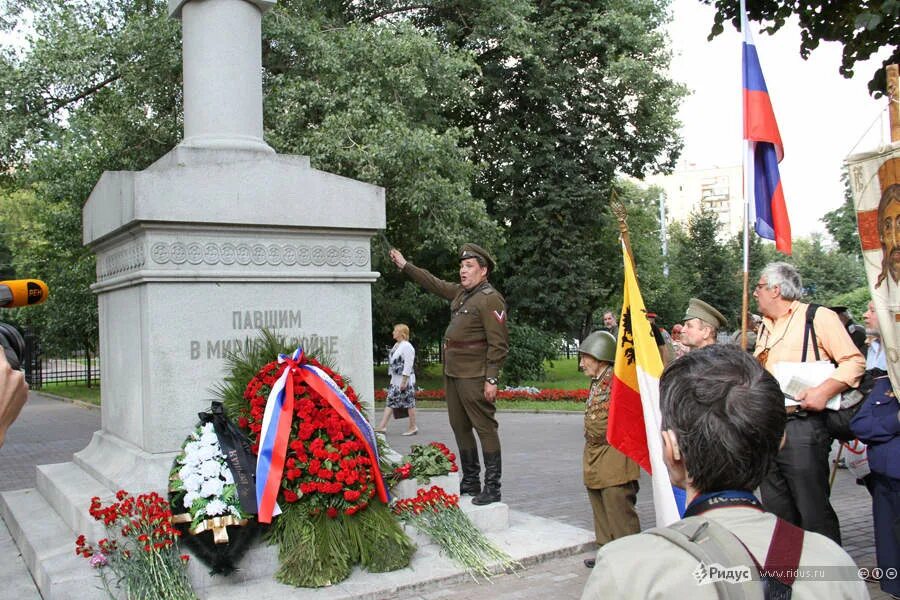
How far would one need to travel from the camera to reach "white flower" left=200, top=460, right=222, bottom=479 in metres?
4.75

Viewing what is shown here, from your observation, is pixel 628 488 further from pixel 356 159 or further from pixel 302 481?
pixel 356 159

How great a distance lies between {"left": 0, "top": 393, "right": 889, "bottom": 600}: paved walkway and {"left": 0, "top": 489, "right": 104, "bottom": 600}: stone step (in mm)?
168

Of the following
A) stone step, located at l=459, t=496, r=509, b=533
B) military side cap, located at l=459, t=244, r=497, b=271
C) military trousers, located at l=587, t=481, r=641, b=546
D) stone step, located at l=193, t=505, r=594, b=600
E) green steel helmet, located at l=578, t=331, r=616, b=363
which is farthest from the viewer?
military side cap, located at l=459, t=244, r=497, b=271

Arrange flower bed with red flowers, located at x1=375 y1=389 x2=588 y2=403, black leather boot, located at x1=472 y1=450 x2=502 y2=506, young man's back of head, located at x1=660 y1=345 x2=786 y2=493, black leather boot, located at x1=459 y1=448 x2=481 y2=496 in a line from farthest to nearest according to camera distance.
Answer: flower bed with red flowers, located at x1=375 y1=389 x2=588 y2=403 → black leather boot, located at x1=459 y1=448 x2=481 y2=496 → black leather boot, located at x1=472 y1=450 x2=502 y2=506 → young man's back of head, located at x1=660 y1=345 x2=786 y2=493

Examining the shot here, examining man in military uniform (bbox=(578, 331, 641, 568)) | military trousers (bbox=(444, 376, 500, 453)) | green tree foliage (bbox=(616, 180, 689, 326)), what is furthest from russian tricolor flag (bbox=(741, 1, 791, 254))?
green tree foliage (bbox=(616, 180, 689, 326))

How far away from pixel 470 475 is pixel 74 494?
2.84 meters

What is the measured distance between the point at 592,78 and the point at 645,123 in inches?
101

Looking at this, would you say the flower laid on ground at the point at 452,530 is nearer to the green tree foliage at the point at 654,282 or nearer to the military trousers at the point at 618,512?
the military trousers at the point at 618,512

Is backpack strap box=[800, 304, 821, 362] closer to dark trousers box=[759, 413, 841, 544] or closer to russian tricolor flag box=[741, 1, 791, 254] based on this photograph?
dark trousers box=[759, 413, 841, 544]

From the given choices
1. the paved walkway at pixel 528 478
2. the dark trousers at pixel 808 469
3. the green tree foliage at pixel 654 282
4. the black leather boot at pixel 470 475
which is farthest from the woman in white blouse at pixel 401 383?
the green tree foliage at pixel 654 282

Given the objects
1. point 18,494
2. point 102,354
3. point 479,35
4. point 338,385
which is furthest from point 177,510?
point 479,35

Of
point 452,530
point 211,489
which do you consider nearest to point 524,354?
point 452,530

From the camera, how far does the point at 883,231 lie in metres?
4.11

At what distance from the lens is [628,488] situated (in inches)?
207
